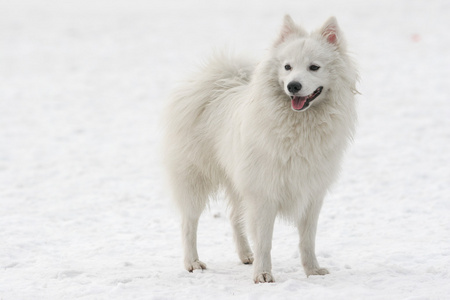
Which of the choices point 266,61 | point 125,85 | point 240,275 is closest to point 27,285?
point 240,275

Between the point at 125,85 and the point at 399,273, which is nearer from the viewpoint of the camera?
the point at 399,273

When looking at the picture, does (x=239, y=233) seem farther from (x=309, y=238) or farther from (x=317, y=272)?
(x=317, y=272)

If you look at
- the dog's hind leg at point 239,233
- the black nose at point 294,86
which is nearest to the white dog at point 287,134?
the black nose at point 294,86

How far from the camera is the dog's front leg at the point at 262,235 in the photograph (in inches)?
164

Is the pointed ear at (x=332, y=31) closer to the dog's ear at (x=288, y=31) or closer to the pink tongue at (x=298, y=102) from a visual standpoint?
the dog's ear at (x=288, y=31)

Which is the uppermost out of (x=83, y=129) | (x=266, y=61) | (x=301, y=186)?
(x=266, y=61)

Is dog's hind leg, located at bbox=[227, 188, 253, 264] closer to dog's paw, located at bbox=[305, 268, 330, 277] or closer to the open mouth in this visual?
dog's paw, located at bbox=[305, 268, 330, 277]

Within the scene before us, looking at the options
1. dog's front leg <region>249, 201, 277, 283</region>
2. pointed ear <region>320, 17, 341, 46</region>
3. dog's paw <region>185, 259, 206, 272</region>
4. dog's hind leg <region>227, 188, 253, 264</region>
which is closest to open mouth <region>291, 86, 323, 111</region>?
pointed ear <region>320, 17, 341, 46</region>

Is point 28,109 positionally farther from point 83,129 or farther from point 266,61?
point 266,61

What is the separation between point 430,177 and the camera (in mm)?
6945

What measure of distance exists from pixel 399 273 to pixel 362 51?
412 inches

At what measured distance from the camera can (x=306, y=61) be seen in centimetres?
397

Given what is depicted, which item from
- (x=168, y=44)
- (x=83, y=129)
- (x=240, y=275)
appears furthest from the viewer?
(x=168, y=44)

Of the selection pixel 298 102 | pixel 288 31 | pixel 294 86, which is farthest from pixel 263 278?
pixel 288 31
